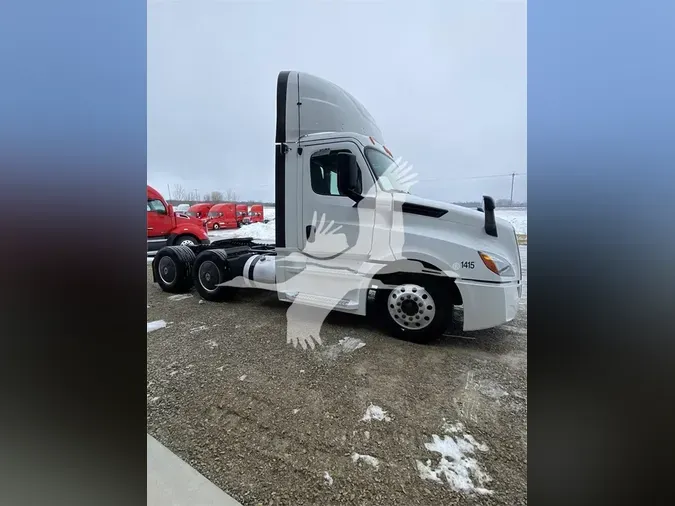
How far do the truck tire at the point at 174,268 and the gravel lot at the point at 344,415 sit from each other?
4.31 ft

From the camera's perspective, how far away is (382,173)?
2332mm

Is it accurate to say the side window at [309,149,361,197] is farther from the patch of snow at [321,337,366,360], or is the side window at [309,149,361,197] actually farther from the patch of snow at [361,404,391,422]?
→ the patch of snow at [361,404,391,422]

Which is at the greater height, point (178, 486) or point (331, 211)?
point (331, 211)

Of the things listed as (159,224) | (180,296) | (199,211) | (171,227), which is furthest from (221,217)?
(180,296)

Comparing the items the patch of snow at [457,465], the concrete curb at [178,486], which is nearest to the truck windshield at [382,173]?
the patch of snow at [457,465]

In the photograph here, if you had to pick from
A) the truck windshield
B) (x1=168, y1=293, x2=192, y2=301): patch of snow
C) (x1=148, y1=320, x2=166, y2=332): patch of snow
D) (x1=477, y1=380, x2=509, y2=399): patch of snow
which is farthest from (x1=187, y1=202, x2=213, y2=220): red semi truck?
(x1=477, y1=380, x2=509, y2=399): patch of snow

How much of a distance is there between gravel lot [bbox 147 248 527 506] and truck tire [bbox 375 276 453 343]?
4.8 inches

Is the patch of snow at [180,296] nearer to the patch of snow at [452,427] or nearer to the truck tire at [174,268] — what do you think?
the truck tire at [174,268]

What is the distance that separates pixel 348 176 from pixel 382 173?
351 millimetres

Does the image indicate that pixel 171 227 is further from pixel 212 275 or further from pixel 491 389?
pixel 491 389

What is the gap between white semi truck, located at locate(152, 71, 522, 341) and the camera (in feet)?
6.55
